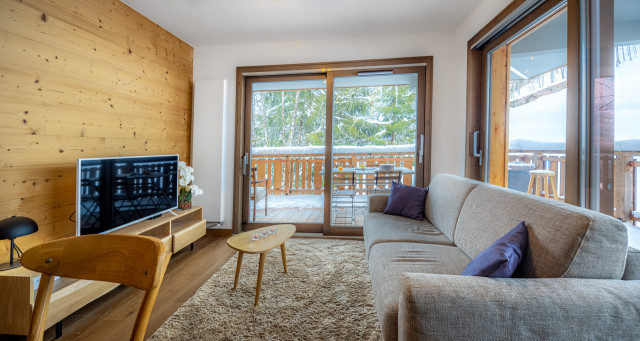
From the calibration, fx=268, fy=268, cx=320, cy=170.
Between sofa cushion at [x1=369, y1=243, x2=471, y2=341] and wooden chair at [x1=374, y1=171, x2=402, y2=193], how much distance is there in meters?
1.74

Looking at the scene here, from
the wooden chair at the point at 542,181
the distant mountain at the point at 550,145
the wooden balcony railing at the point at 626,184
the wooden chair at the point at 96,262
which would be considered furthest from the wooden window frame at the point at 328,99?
the wooden chair at the point at 96,262

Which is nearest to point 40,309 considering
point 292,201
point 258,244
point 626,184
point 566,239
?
point 258,244

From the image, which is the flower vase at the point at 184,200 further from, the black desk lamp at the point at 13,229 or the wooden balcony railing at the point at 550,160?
the wooden balcony railing at the point at 550,160

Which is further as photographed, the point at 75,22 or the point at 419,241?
the point at 75,22

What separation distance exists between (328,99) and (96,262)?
301 centimetres

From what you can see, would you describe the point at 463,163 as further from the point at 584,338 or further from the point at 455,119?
→ the point at 584,338

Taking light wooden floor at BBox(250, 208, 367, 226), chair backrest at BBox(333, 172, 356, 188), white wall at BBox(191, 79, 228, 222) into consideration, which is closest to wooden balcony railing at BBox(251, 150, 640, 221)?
chair backrest at BBox(333, 172, 356, 188)

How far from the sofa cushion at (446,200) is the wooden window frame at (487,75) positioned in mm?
539

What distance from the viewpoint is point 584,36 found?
155cm

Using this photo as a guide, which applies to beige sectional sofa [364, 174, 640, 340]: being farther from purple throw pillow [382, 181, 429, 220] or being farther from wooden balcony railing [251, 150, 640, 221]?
purple throw pillow [382, 181, 429, 220]

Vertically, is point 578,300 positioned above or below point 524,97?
below

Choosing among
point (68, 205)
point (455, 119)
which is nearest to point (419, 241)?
point (455, 119)

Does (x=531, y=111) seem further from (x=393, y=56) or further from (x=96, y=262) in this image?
(x=96, y=262)

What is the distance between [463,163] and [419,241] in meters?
1.53
